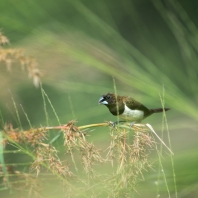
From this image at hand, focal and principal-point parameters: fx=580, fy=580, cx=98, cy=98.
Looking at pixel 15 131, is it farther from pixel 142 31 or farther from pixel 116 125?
pixel 142 31

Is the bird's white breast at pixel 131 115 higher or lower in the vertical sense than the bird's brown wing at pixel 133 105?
lower

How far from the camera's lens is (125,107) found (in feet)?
3.78

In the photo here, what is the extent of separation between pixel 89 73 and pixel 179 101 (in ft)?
1.69

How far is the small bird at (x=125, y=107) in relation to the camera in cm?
113

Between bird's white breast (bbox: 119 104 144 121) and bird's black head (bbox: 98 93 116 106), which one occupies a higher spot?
bird's black head (bbox: 98 93 116 106)

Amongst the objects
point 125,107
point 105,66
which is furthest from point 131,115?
point 105,66

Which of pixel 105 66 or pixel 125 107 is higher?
pixel 105 66

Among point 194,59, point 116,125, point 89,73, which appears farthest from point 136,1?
point 116,125

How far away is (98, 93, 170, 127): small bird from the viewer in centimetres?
113

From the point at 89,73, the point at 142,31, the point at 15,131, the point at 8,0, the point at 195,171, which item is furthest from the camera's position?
the point at 142,31

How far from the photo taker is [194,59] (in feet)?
4.41

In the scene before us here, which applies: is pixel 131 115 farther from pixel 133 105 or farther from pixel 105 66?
pixel 105 66

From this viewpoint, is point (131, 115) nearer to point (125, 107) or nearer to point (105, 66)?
point (125, 107)

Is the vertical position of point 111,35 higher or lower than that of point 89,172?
higher
